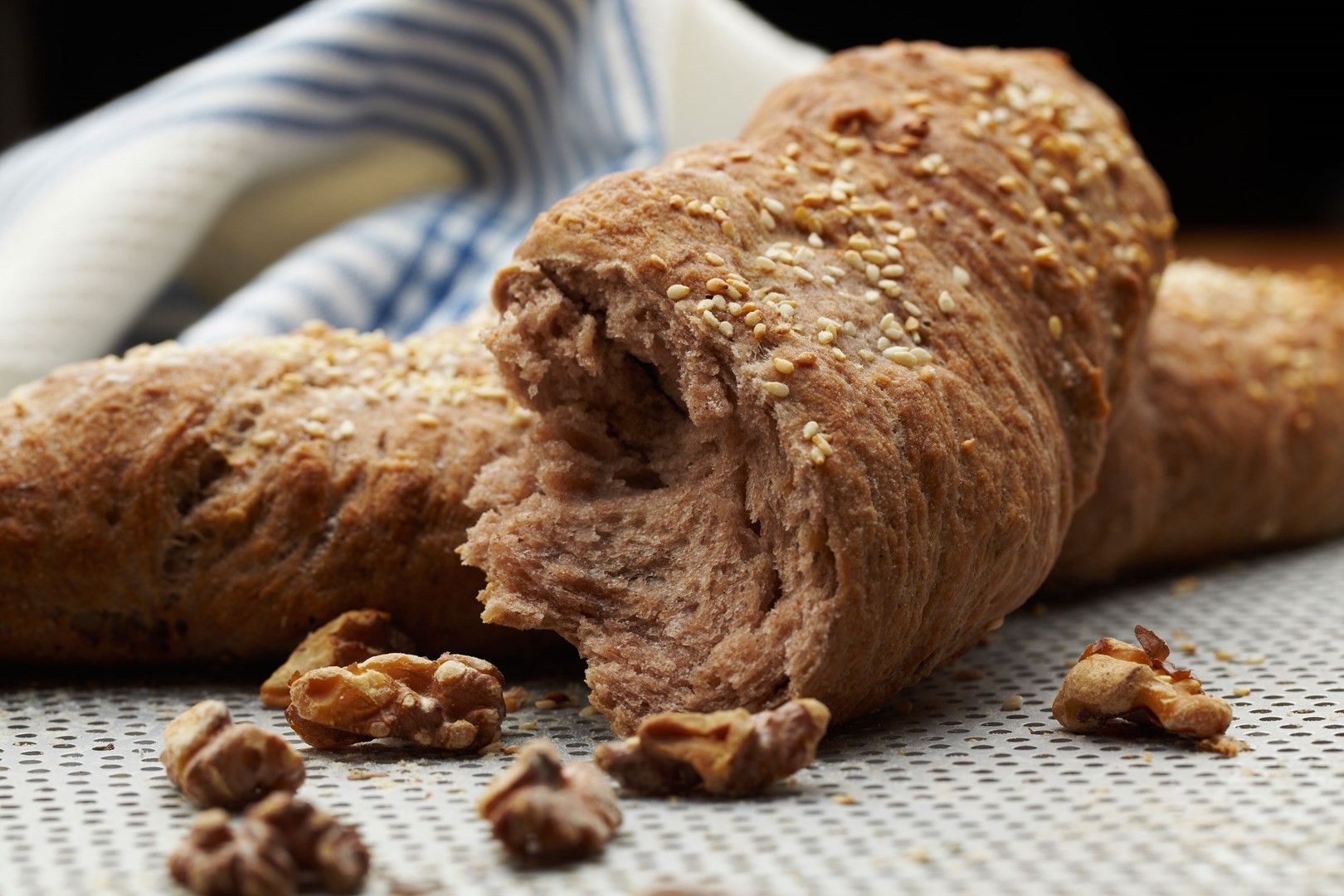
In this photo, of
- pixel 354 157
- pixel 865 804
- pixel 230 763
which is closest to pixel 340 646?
pixel 230 763

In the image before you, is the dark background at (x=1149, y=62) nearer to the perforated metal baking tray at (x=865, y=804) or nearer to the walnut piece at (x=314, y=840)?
the perforated metal baking tray at (x=865, y=804)

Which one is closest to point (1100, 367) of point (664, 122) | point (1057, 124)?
point (1057, 124)

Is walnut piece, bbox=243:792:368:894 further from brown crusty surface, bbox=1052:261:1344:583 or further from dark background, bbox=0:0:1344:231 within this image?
dark background, bbox=0:0:1344:231

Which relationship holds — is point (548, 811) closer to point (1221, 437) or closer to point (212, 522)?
point (212, 522)

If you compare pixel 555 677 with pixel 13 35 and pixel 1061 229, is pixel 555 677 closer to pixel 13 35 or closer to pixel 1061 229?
pixel 1061 229

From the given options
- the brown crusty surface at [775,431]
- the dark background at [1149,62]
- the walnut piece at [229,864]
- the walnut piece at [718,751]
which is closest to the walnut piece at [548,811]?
the walnut piece at [718,751]

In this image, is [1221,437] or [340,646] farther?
[1221,437]
